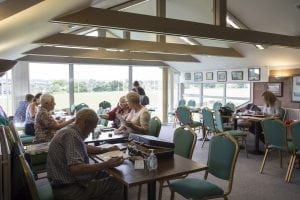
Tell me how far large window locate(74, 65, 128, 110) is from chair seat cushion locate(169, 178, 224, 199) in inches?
255

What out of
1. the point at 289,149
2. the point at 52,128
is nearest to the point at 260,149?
the point at 289,149

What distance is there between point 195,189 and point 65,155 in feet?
3.78

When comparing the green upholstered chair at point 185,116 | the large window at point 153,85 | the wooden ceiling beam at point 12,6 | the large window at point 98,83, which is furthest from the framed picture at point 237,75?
the wooden ceiling beam at point 12,6

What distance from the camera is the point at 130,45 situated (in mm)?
6230

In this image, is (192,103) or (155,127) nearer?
(155,127)

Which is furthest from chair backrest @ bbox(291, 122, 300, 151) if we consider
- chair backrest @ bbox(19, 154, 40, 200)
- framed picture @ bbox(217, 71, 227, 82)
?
framed picture @ bbox(217, 71, 227, 82)

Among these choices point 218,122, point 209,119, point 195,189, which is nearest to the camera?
point 195,189

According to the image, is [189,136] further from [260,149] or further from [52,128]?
[260,149]

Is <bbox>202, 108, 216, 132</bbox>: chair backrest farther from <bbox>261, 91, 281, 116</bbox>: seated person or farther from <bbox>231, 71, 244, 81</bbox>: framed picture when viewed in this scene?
<bbox>231, 71, 244, 81</bbox>: framed picture

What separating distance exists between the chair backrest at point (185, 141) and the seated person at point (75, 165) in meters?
0.94

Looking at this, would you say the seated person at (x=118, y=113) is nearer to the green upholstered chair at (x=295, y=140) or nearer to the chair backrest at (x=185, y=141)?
the chair backrest at (x=185, y=141)

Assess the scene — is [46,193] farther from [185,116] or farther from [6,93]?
[6,93]

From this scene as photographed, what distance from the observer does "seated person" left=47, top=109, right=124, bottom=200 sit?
83.7 inches

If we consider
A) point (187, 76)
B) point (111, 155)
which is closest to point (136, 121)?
point (111, 155)
